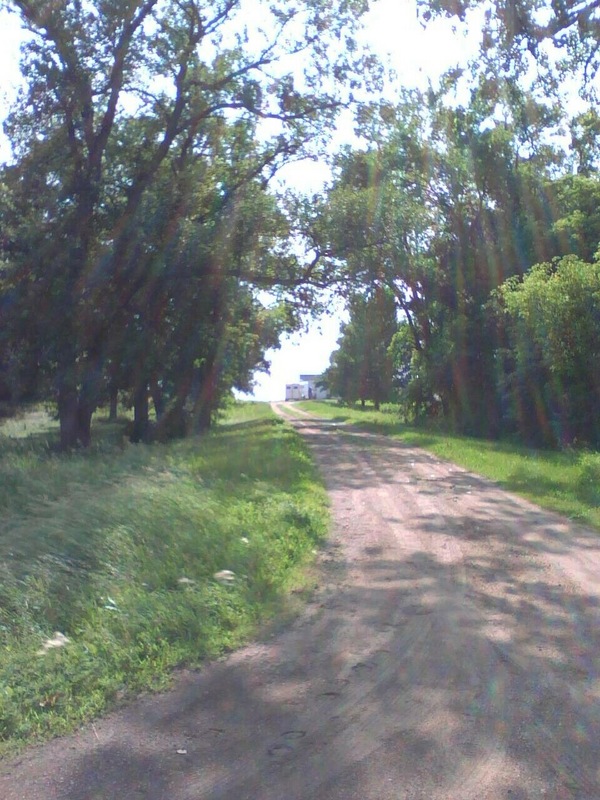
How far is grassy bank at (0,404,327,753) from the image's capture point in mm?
6352

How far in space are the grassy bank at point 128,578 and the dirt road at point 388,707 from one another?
0.41 m

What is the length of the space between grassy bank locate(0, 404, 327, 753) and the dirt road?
41cm

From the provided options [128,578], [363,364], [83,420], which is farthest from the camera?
[363,364]

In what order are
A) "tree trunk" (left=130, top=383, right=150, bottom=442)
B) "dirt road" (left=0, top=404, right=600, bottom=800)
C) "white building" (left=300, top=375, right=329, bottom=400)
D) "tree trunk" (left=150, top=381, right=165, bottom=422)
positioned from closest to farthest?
"dirt road" (left=0, top=404, right=600, bottom=800)
"tree trunk" (left=130, top=383, right=150, bottom=442)
"tree trunk" (left=150, top=381, right=165, bottom=422)
"white building" (left=300, top=375, right=329, bottom=400)

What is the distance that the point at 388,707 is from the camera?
5.78m

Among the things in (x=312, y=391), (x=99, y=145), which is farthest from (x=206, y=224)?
(x=312, y=391)

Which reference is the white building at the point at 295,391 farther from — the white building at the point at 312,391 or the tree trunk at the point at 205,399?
the tree trunk at the point at 205,399

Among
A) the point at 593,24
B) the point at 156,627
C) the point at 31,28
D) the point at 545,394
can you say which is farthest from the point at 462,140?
the point at 156,627

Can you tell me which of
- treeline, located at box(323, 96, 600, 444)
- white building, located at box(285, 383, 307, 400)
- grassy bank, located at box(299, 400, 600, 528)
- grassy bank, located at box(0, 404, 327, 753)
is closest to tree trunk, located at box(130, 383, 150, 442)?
treeline, located at box(323, 96, 600, 444)

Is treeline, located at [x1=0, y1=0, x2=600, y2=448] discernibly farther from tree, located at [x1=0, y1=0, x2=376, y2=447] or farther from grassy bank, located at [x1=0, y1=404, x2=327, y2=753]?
grassy bank, located at [x1=0, y1=404, x2=327, y2=753]

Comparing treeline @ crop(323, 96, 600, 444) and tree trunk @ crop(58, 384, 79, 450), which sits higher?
treeline @ crop(323, 96, 600, 444)

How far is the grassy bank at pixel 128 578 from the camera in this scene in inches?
250

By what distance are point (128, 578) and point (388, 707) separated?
339 centimetres

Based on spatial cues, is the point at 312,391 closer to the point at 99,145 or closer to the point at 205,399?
the point at 205,399
